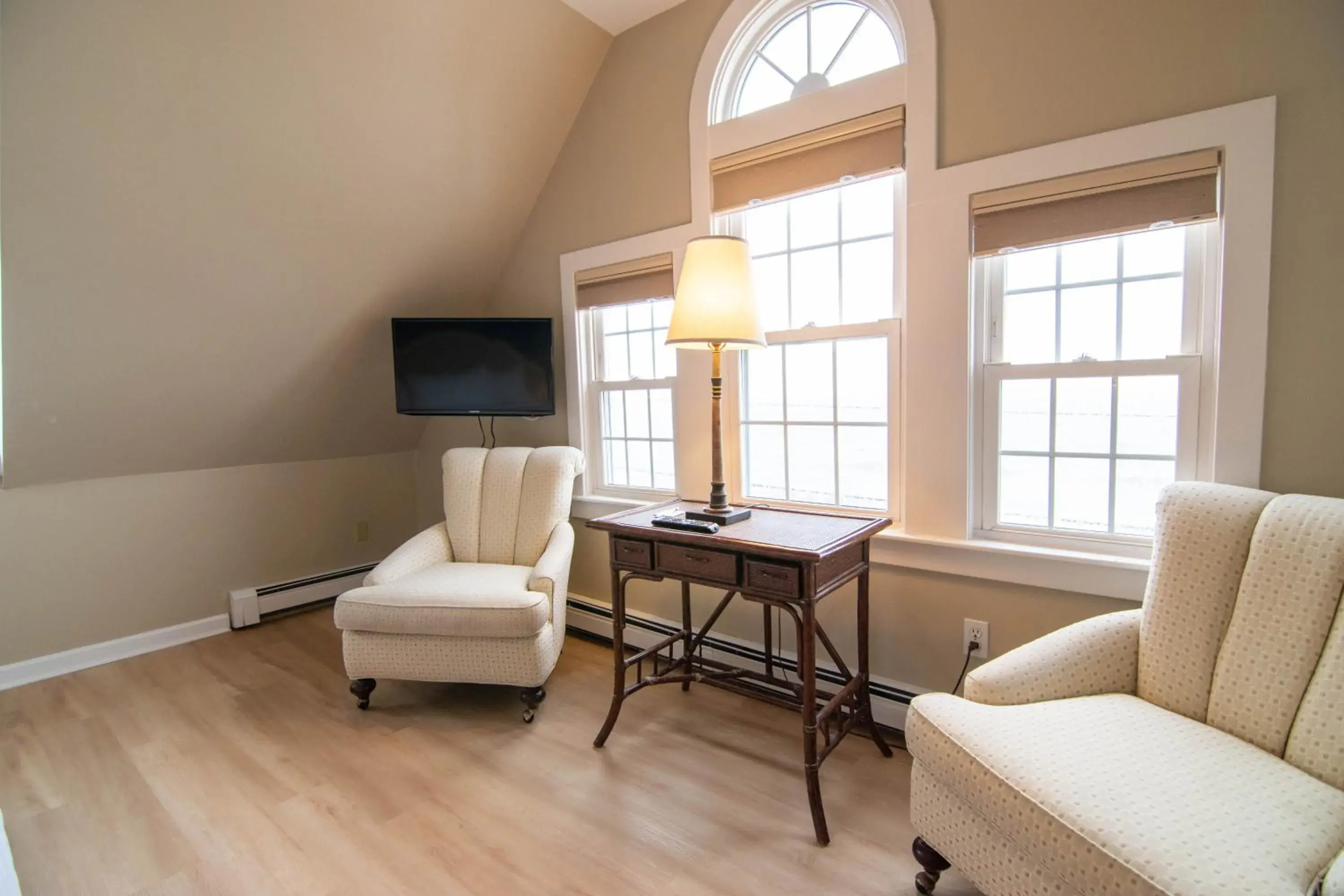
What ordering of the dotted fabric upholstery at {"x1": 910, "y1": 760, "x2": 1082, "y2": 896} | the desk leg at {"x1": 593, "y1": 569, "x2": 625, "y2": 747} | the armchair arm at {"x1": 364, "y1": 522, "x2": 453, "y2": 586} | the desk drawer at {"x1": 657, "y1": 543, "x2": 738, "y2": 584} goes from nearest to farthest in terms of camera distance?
the dotted fabric upholstery at {"x1": 910, "y1": 760, "x2": 1082, "y2": 896} → the desk drawer at {"x1": 657, "y1": 543, "x2": 738, "y2": 584} → the desk leg at {"x1": 593, "y1": 569, "x2": 625, "y2": 747} → the armchair arm at {"x1": 364, "y1": 522, "x2": 453, "y2": 586}

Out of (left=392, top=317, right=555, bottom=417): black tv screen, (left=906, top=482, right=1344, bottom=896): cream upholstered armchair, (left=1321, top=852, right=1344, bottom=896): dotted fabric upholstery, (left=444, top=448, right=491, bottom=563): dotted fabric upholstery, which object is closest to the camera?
(left=1321, top=852, right=1344, bottom=896): dotted fabric upholstery

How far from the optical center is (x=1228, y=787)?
1122 millimetres

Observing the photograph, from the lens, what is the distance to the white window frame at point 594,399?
3.05 metres

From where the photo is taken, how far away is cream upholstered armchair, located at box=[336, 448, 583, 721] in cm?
227

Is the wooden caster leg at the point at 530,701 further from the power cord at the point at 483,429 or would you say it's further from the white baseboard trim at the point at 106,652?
the white baseboard trim at the point at 106,652

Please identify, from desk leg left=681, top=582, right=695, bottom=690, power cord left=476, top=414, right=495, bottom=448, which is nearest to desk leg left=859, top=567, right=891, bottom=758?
desk leg left=681, top=582, right=695, bottom=690

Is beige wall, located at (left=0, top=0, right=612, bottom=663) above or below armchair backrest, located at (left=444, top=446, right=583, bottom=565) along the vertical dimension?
above

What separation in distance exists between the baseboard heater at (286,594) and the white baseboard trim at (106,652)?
10cm

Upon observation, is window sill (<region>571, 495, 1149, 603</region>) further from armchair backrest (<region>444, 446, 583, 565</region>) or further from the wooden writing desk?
armchair backrest (<region>444, 446, 583, 565</region>)

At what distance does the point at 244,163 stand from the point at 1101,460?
307 cm

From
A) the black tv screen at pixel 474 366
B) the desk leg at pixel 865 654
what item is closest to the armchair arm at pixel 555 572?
the black tv screen at pixel 474 366

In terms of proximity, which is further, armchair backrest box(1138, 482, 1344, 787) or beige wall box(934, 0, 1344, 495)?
beige wall box(934, 0, 1344, 495)

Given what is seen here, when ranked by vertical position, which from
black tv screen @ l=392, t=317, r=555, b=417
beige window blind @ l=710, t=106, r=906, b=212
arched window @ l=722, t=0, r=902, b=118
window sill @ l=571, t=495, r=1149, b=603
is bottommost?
window sill @ l=571, t=495, r=1149, b=603

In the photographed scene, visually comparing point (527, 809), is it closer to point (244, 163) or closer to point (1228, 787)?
point (1228, 787)
